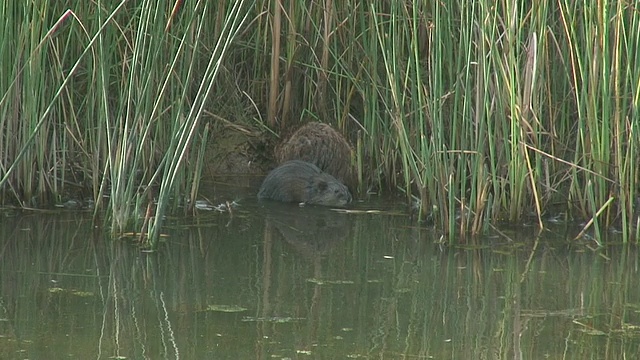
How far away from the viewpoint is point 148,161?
17.9 feet

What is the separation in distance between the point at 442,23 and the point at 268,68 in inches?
77.6

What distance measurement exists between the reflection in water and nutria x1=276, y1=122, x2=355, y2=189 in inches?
44.5

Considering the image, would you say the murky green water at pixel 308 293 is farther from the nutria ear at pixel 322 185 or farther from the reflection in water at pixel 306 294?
the nutria ear at pixel 322 185

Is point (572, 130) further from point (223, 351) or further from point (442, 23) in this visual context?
point (223, 351)

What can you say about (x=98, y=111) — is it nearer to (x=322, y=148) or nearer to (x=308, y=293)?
(x=322, y=148)

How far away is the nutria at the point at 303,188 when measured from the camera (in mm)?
Answer: 5797

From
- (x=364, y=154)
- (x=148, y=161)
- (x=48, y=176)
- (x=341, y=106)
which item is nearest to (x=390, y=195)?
(x=364, y=154)

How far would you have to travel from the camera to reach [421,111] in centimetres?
478

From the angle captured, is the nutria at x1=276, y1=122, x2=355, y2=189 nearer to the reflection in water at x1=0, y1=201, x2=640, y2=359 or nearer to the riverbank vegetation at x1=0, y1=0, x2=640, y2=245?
the riverbank vegetation at x1=0, y1=0, x2=640, y2=245

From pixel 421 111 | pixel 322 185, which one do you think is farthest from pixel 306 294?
pixel 322 185

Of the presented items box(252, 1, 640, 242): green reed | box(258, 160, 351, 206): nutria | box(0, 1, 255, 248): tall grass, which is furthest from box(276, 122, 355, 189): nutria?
box(0, 1, 255, 248): tall grass

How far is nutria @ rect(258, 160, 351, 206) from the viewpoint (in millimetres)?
5797

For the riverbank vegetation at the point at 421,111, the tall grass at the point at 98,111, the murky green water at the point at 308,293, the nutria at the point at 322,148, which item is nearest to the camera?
the murky green water at the point at 308,293

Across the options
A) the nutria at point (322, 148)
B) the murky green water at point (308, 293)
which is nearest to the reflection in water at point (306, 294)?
the murky green water at point (308, 293)
